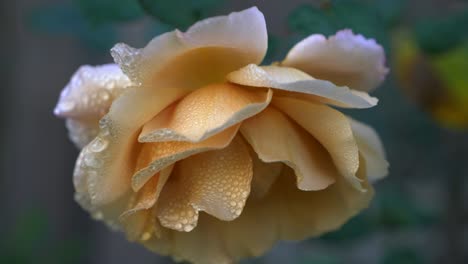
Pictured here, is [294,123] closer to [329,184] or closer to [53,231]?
[329,184]

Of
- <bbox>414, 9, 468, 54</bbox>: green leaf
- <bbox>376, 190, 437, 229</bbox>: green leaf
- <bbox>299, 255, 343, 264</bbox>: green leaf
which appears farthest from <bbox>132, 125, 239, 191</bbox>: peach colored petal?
<bbox>299, 255, 343, 264</bbox>: green leaf

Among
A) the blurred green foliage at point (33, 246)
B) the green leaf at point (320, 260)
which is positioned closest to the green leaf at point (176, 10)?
the green leaf at point (320, 260)

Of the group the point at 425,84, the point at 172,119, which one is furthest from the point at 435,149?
the point at 172,119

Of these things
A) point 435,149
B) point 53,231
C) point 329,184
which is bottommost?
point 53,231

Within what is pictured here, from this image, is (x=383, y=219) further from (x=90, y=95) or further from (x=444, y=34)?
(x=90, y=95)

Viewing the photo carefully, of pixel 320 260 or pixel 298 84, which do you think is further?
pixel 320 260

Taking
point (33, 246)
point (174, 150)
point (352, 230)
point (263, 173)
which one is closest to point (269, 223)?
point (263, 173)

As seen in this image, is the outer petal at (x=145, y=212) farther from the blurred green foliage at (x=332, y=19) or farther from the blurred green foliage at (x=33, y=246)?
the blurred green foliage at (x=33, y=246)
